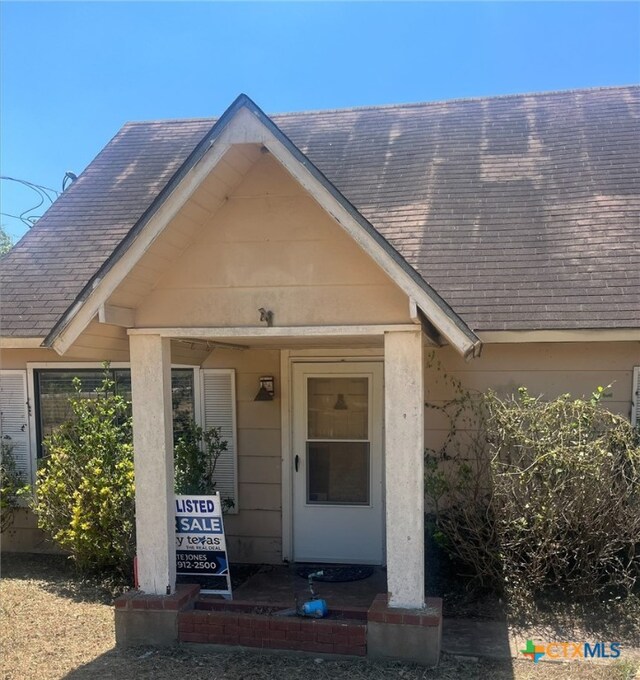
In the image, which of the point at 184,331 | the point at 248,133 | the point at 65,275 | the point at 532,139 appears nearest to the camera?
the point at 248,133

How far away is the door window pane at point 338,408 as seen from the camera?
247 inches

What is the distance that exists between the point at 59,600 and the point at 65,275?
11.7 feet

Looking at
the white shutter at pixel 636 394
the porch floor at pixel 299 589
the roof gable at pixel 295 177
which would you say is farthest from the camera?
the white shutter at pixel 636 394

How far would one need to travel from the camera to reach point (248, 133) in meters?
3.87

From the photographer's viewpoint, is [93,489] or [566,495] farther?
[93,489]

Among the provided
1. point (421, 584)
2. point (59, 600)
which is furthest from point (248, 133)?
point (59, 600)

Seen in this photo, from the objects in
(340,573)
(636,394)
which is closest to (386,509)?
(340,573)

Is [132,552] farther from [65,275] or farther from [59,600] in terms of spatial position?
[65,275]

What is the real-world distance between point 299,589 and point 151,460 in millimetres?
2134

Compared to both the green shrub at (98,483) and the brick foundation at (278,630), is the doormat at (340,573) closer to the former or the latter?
the green shrub at (98,483)

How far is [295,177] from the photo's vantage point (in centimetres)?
389

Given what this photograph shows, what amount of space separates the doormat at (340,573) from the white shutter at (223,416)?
990 millimetres

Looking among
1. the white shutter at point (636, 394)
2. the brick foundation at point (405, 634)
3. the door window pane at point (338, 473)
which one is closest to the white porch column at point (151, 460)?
the brick foundation at point (405, 634)

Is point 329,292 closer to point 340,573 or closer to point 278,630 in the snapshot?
point 278,630
